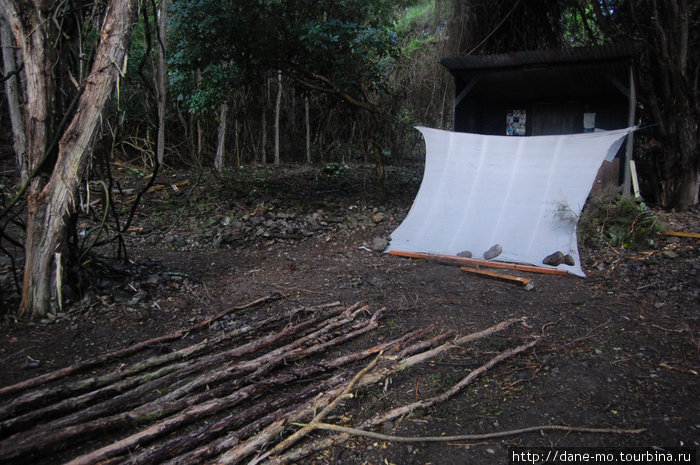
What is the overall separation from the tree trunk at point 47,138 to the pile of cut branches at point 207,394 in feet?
2.93

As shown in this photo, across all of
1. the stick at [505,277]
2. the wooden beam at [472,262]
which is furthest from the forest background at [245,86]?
the stick at [505,277]

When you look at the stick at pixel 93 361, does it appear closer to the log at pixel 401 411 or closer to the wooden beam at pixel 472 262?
the log at pixel 401 411

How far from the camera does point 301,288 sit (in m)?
3.87

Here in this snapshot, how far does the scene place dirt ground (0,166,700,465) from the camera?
2.04 metres

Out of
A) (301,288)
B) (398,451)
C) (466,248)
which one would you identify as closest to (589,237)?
(466,248)

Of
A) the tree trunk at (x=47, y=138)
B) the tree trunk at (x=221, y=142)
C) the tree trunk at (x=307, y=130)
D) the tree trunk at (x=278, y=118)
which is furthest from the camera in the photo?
the tree trunk at (x=307, y=130)

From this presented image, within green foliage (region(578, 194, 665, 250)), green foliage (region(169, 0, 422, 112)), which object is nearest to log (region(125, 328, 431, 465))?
green foliage (region(578, 194, 665, 250))

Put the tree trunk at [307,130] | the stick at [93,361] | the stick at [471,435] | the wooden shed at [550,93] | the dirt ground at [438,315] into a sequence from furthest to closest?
1. the tree trunk at [307,130]
2. the wooden shed at [550,93]
3. the stick at [93,361]
4. the dirt ground at [438,315]
5. the stick at [471,435]

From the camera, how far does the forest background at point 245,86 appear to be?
2.99m

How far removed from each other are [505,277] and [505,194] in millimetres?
1674

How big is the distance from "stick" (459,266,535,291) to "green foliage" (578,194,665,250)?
1414 millimetres

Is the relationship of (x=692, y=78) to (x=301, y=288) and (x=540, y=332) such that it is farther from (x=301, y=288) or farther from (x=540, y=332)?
(x=301, y=288)

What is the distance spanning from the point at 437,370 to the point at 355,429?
74 centimetres

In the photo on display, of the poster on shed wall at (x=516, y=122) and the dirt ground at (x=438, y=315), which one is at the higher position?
the poster on shed wall at (x=516, y=122)
